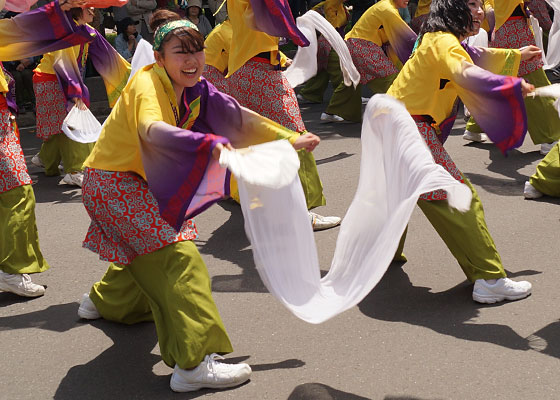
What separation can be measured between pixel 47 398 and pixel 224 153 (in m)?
1.37

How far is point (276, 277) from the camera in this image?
3.60 m

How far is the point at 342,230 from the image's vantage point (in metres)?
4.02

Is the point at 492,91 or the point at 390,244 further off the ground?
the point at 492,91

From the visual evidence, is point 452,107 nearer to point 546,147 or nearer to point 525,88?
point 525,88

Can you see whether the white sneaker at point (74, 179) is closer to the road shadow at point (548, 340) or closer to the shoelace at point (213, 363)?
the shoelace at point (213, 363)

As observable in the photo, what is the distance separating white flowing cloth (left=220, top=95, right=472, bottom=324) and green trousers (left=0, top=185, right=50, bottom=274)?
1871 mm

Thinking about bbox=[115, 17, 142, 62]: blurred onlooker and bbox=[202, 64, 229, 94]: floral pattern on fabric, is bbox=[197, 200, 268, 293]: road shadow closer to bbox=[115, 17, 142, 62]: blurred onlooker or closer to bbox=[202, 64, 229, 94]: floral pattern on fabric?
bbox=[202, 64, 229, 94]: floral pattern on fabric

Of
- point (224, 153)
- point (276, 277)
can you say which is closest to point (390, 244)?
point (276, 277)

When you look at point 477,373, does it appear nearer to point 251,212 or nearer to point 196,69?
point 251,212

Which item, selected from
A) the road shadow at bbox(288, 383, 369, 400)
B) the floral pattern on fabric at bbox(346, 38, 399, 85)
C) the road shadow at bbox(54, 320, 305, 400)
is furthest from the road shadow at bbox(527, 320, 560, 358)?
the floral pattern on fabric at bbox(346, 38, 399, 85)

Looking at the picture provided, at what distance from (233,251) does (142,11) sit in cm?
662

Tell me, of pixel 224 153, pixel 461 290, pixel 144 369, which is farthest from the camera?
pixel 461 290

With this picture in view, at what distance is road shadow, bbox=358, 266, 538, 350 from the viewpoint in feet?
13.5

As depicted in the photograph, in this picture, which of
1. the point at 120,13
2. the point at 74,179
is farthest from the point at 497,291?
the point at 120,13
